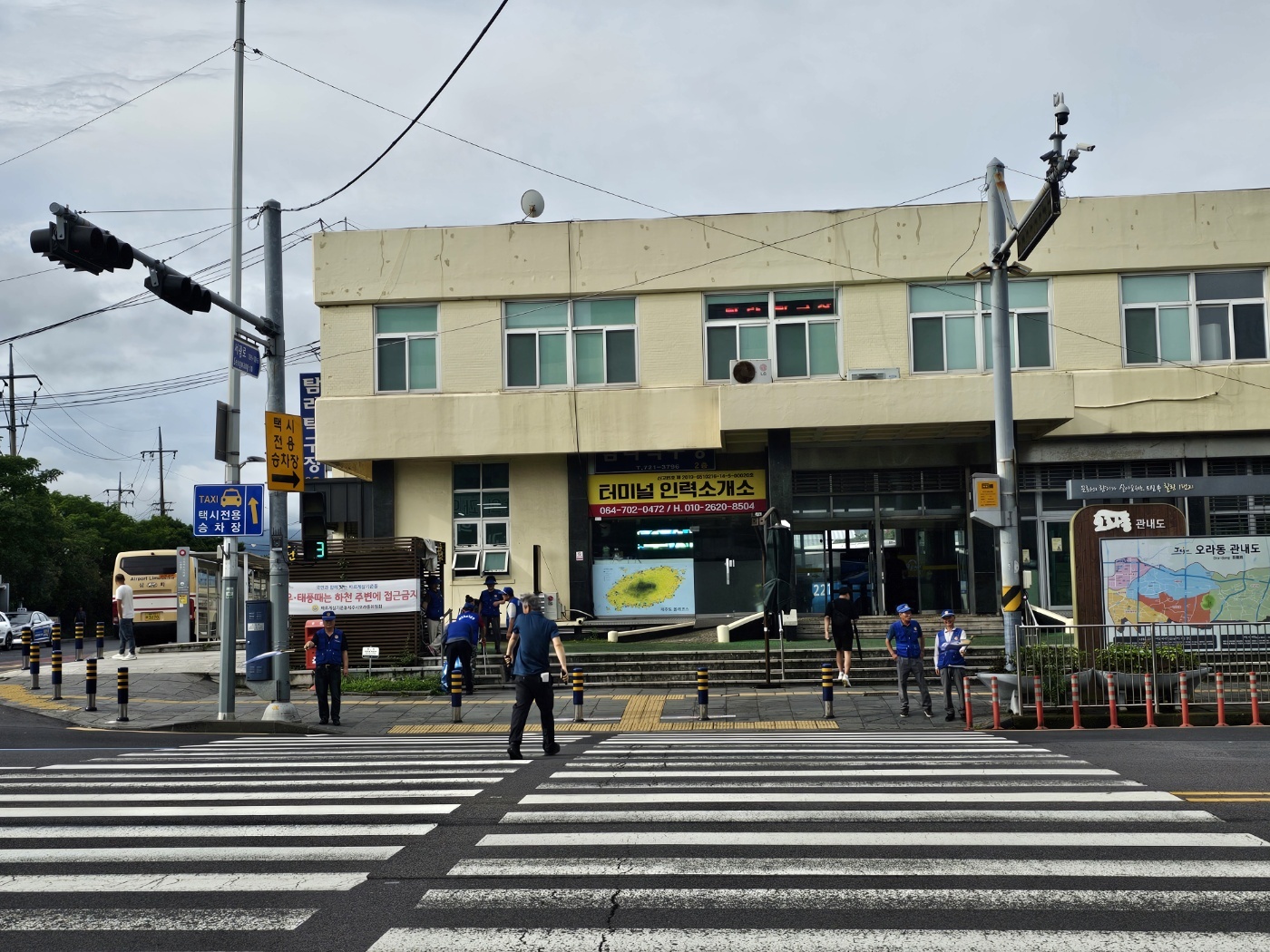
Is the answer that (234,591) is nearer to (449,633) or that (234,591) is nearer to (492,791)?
(449,633)

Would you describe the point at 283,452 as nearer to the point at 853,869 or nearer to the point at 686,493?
the point at 853,869

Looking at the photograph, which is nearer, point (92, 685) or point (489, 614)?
point (92, 685)

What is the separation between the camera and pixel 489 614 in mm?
24984

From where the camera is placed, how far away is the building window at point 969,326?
31.4m

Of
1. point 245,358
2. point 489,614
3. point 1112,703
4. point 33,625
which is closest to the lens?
point 1112,703

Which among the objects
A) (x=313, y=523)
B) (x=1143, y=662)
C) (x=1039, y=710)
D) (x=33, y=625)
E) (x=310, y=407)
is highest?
(x=310, y=407)

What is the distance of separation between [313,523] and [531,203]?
16.0 metres

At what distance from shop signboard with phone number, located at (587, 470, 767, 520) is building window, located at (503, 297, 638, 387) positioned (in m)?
2.67

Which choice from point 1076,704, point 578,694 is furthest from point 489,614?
point 1076,704

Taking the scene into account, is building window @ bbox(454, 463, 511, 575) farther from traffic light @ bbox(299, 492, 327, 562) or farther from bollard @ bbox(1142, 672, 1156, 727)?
bollard @ bbox(1142, 672, 1156, 727)

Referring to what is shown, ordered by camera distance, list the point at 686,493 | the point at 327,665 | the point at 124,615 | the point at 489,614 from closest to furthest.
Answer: the point at 327,665 → the point at 489,614 → the point at 124,615 → the point at 686,493

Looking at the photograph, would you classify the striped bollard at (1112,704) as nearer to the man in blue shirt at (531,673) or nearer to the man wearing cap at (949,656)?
the man wearing cap at (949,656)

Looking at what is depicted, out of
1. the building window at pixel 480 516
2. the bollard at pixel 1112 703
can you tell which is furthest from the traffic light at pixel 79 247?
the building window at pixel 480 516

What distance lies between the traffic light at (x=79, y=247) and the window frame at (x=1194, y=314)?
24.8 m
